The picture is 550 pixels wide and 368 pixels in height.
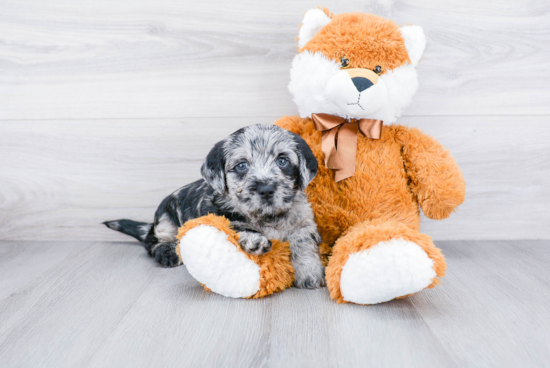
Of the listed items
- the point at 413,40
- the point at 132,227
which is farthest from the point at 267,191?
the point at 132,227

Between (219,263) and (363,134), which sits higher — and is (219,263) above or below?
below

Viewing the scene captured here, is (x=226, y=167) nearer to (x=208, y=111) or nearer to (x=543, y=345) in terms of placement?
(x=208, y=111)

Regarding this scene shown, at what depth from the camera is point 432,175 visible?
4.83 ft

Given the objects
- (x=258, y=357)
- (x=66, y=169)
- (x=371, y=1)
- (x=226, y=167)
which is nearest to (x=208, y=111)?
(x=226, y=167)

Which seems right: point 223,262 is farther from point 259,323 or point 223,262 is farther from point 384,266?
point 384,266

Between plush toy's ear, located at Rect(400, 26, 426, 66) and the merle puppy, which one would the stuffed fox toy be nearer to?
plush toy's ear, located at Rect(400, 26, 426, 66)

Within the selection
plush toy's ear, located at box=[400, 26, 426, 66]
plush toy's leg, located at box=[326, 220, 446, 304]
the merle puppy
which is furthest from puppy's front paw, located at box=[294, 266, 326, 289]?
plush toy's ear, located at box=[400, 26, 426, 66]

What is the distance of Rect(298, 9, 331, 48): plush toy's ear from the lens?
154 cm

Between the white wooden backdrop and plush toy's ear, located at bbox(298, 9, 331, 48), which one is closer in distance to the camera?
plush toy's ear, located at bbox(298, 9, 331, 48)

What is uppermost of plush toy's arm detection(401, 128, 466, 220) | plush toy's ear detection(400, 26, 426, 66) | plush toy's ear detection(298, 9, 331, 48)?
plush toy's ear detection(298, 9, 331, 48)

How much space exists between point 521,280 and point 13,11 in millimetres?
2523

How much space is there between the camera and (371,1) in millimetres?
1826

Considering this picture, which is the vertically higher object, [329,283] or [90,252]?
[329,283]

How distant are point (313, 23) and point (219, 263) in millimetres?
971
